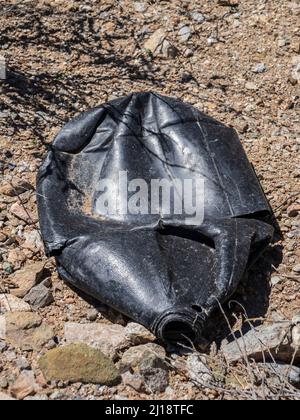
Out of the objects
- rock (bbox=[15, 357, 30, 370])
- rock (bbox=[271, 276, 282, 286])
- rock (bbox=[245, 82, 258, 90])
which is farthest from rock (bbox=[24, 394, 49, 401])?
rock (bbox=[245, 82, 258, 90])

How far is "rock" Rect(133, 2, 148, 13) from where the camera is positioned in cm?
430

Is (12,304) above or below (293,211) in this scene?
below

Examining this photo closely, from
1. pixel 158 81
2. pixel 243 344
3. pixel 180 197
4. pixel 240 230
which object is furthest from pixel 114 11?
pixel 243 344

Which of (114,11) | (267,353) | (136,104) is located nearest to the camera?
(267,353)

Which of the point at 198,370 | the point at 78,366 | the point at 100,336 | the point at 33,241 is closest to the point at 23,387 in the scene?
the point at 78,366

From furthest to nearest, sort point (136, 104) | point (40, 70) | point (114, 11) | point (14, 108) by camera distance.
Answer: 1. point (114, 11)
2. point (40, 70)
3. point (14, 108)
4. point (136, 104)

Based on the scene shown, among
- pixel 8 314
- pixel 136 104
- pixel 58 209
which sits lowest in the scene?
pixel 8 314

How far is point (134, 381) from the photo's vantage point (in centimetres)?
255

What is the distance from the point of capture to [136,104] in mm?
3377

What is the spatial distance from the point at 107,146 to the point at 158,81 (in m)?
0.78

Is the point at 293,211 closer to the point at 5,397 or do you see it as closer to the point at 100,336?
the point at 100,336

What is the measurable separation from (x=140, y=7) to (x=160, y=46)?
38 cm

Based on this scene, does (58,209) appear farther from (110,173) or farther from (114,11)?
(114,11)

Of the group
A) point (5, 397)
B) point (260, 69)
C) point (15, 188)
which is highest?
point (260, 69)
